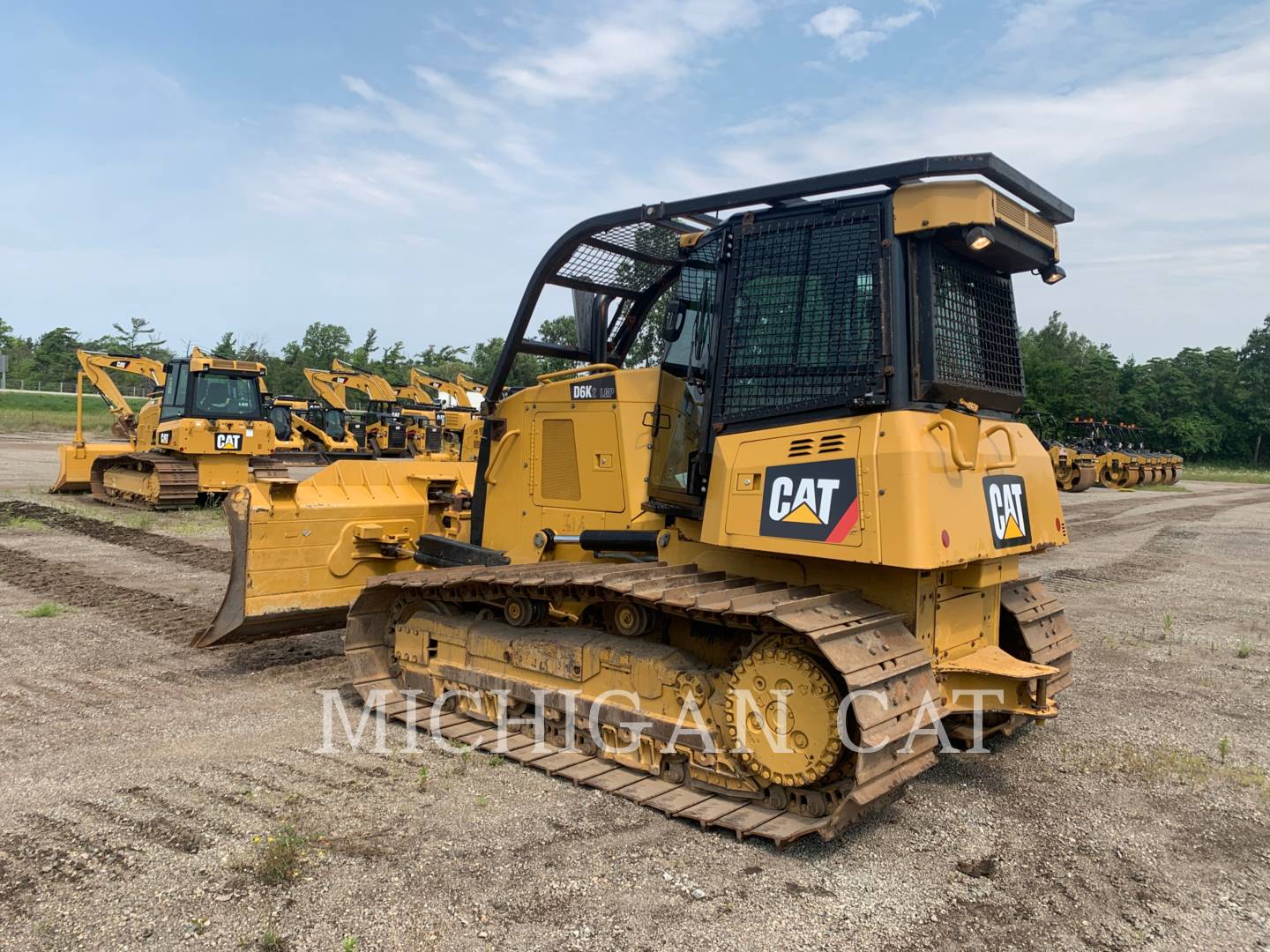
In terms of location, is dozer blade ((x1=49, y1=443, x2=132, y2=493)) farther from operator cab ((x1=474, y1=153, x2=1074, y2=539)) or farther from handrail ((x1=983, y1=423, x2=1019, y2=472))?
handrail ((x1=983, y1=423, x2=1019, y2=472))

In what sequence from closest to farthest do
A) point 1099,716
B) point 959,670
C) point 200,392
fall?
point 959,670, point 1099,716, point 200,392

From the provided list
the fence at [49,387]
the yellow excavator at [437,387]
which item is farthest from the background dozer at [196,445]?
the fence at [49,387]

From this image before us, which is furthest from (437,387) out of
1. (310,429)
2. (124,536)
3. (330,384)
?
(124,536)

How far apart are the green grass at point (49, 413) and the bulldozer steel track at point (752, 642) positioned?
112 ft

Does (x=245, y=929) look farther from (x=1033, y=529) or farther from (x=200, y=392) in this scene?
(x=200, y=392)

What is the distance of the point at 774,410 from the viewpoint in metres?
4.53

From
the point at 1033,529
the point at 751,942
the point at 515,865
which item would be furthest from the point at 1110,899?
the point at 515,865

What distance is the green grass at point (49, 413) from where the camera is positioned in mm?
39312

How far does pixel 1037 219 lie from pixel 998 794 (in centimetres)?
307

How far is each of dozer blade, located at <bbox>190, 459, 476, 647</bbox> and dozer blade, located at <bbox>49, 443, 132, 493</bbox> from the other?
47.5 feet

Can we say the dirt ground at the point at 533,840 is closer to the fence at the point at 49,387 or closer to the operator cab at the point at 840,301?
→ the operator cab at the point at 840,301

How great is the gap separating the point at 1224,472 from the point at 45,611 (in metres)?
55.1

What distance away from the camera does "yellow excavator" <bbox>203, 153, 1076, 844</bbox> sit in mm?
3961

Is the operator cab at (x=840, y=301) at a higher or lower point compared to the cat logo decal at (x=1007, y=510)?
higher
